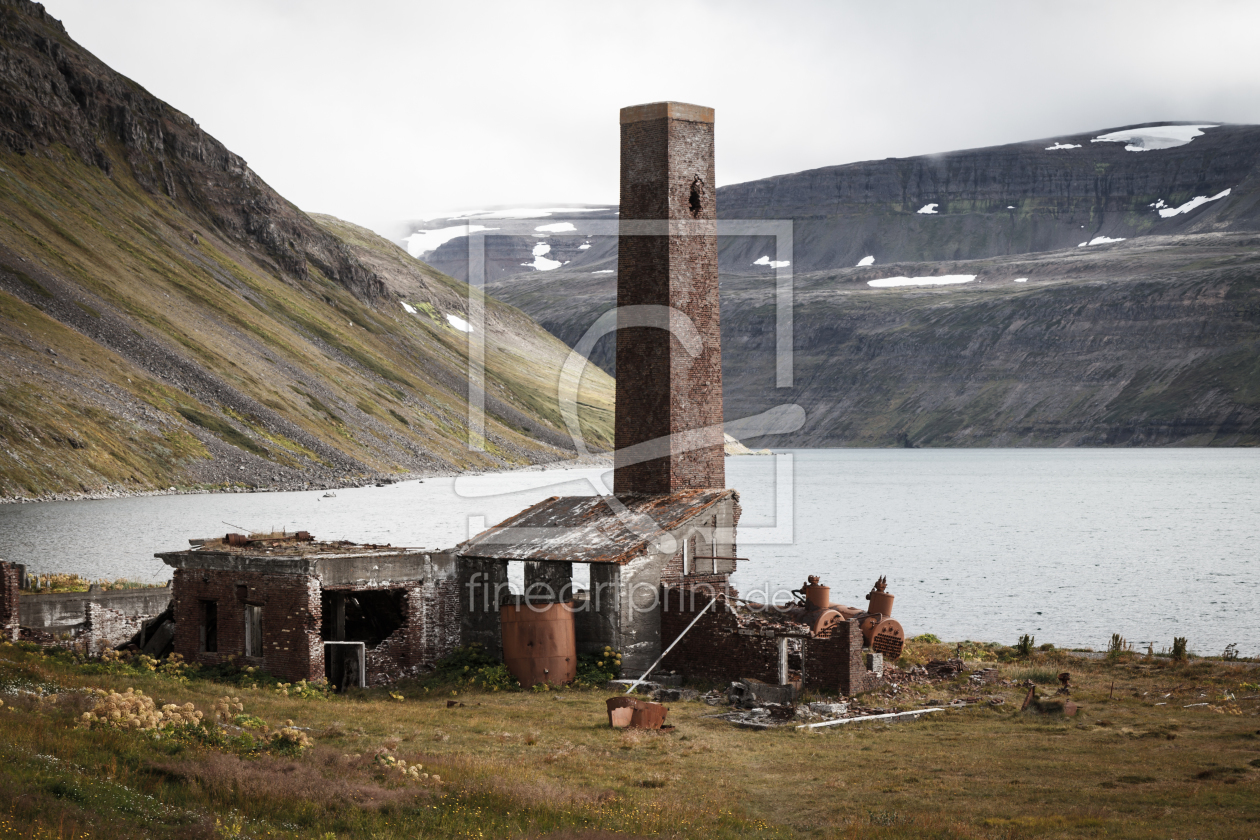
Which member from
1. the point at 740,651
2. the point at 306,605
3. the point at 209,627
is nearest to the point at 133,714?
the point at 306,605

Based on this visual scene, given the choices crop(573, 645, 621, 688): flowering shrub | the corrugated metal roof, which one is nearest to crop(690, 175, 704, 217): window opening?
the corrugated metal roof

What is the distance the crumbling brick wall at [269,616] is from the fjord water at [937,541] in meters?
31.8

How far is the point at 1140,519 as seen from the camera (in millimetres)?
113438

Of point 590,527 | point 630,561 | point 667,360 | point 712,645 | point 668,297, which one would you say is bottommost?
point 712,645

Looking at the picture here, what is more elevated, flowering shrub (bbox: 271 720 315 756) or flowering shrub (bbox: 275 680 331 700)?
flowering shrub (bbox: 271 720 315 756)

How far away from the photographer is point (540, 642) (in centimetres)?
2697

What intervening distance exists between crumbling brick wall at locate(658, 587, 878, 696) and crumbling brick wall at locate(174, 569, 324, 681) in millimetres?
8531

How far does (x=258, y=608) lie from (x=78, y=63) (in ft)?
546

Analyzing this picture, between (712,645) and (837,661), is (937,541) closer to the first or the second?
(712,645)

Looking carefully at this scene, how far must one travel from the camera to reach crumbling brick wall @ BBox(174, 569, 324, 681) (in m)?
25.5

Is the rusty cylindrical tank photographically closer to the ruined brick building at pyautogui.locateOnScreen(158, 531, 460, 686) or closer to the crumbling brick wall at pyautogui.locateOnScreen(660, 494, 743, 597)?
the ruined brick building at pyautogui.locateOnScreen(158, 531, 460, 686)

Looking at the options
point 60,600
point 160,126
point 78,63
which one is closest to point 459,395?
point 160,126

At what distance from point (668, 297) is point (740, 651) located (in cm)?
1110

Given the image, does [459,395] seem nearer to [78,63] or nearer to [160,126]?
[160,126]
